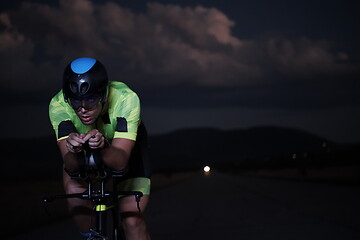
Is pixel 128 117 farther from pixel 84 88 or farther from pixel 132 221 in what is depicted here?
pixel 132 221

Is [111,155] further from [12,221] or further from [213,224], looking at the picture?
[12,221]

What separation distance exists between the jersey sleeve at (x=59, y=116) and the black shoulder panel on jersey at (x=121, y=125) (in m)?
0.32

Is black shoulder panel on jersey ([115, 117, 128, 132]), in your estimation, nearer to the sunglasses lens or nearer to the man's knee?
the sunglasses lens

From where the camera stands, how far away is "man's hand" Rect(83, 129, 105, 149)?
3117 millimetres

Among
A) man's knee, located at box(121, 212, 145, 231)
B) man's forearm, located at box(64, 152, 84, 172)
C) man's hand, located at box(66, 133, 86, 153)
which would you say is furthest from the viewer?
man's knee, located at box(121, 212, 145, 231)

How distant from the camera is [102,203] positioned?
136 inches

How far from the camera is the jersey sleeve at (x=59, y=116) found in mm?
3916

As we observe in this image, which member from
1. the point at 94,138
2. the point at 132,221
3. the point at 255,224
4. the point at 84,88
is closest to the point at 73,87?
the point at 84,88

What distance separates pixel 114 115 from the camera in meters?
4.15

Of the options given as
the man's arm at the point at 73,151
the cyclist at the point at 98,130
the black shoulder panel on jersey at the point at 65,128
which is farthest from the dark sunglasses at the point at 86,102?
the black shoulder panel on jersey at the point at 65,128

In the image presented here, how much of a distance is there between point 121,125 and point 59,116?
0.47 metres

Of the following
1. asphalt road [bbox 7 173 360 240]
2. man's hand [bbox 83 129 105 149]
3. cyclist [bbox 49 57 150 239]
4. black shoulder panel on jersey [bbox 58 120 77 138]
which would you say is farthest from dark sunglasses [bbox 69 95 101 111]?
asphalt road [bbox 7 173 360 240]

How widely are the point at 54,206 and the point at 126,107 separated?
15930mm

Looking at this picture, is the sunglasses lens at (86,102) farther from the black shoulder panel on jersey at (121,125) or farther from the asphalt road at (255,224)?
the asphalt road at (255,224)
